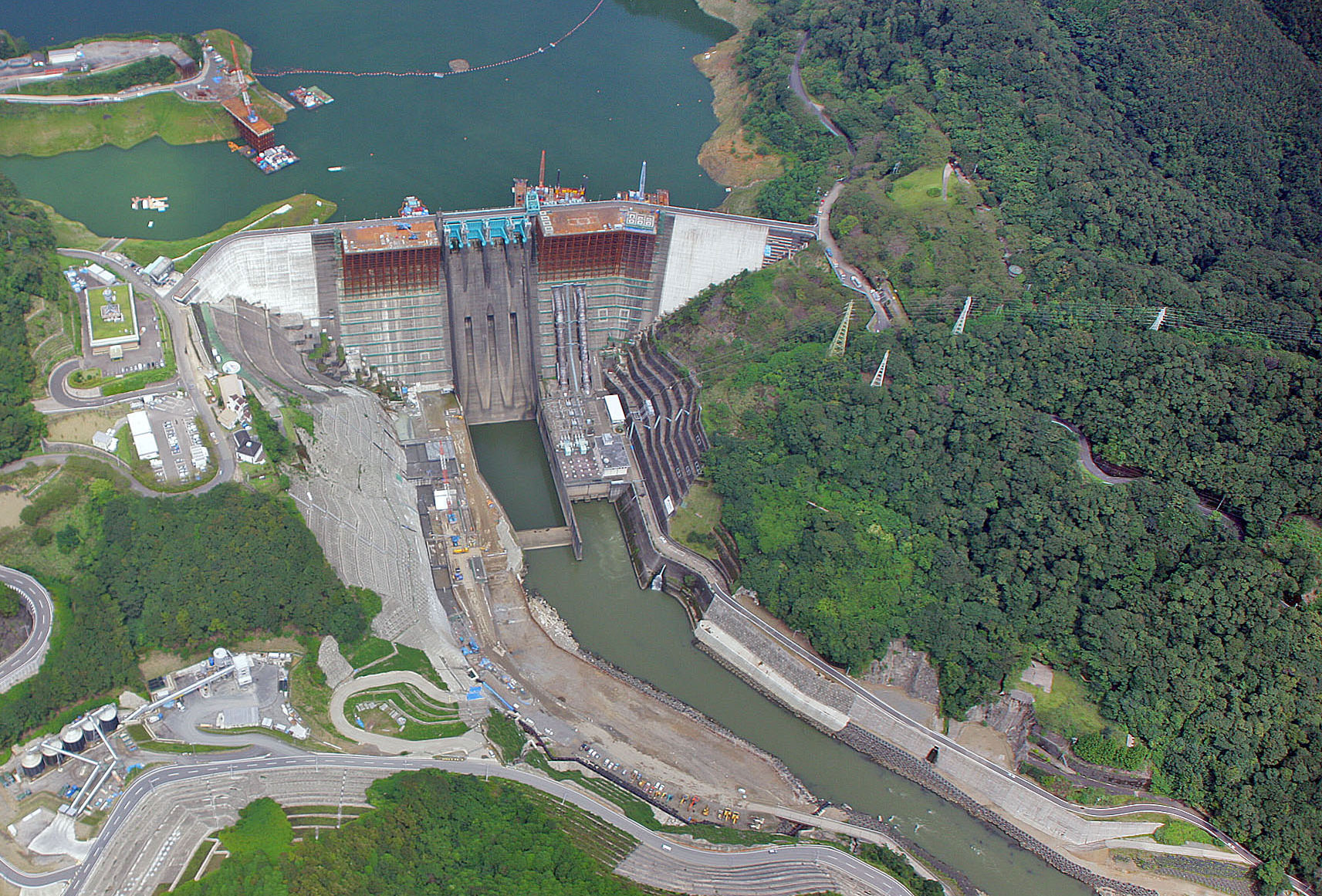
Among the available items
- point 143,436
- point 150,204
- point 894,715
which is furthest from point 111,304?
point 894,715

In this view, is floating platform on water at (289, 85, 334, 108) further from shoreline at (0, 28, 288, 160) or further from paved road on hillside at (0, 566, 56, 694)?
paved road on hillside at (0, 566, 56, 694)

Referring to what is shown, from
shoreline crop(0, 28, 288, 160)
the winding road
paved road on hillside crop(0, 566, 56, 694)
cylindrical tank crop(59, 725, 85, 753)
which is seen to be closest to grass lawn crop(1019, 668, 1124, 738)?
the winding road

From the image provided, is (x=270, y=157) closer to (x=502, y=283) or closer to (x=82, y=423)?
(x=502, y=283)

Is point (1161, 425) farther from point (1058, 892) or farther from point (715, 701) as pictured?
point (715, 701)

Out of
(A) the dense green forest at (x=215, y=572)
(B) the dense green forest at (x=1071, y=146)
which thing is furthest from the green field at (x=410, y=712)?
(B) the dense green forest at (x=1071, y=146)

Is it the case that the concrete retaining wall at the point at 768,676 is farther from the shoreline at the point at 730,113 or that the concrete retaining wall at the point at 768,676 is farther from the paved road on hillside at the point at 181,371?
the shoreline at the point at 730,113
